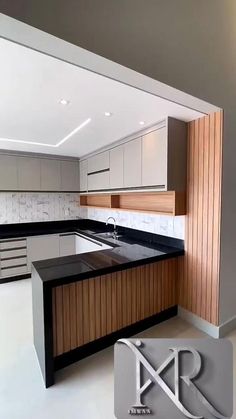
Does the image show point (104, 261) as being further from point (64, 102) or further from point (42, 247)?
point (42, 247)

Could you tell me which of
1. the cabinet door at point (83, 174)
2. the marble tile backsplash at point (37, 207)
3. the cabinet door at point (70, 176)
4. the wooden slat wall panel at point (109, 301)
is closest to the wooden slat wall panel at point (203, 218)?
the wooden slat wall panel at point (109, 301)

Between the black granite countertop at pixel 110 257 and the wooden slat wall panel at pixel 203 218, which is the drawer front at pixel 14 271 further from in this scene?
the wooden slat wall panel at pixel 203 218

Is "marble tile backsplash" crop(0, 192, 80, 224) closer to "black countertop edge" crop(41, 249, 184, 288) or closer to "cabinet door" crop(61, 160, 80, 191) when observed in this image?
"cabinet door" crop(61, 160, 80, 191)

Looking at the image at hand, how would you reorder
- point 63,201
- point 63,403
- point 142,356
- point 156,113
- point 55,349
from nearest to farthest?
point 142,356, point 63,403, point 55,349, point 156,113, point 63,201

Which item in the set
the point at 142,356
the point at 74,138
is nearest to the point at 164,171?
the point at 74,138

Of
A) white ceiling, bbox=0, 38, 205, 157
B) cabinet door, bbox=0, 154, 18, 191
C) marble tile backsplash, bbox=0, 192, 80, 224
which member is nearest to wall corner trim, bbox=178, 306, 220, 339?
white ceiling, bbox=0, 38, 205, 157

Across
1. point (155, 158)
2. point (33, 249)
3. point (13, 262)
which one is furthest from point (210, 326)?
point (13, 262)

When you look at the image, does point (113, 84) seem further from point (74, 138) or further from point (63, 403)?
point (63, 403)

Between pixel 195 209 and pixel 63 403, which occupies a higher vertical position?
pixel 195 209

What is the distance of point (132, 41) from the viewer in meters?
1.30

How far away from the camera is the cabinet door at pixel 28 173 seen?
4035 mm

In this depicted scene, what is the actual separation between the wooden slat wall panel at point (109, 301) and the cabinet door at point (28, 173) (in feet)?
8.92

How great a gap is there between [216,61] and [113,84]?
97cm

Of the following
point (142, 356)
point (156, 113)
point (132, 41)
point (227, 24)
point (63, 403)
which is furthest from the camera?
point (156, 113)
